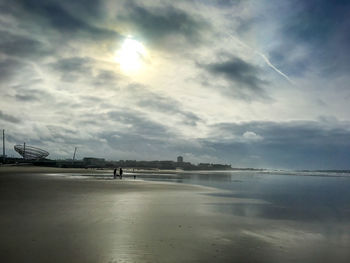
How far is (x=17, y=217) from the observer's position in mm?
14375

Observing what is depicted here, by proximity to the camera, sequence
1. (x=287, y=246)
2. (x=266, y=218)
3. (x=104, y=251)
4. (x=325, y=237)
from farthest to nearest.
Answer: (x=266, y=218)
(x=325, y=237)
(x=287, y=246)
(x=104, y=251)

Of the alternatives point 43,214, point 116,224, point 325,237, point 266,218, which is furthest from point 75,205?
point 325,237

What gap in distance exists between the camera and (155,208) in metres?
19.1

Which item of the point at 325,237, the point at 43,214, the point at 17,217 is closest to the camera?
the point at 325,237

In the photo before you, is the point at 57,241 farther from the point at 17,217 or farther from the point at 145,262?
the point at 17,217

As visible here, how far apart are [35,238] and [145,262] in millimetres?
5282

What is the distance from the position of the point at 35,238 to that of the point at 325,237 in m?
13.7

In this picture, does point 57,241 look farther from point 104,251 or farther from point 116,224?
point 116,224

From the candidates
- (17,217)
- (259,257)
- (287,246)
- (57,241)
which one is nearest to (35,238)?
(57,241)

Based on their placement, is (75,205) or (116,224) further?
(75,205)

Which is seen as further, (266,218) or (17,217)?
(266,218)

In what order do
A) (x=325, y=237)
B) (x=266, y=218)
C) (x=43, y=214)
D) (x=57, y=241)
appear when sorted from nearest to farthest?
1. (x=57, y=241)
2. (x=325, y=237)
3. (x=43, y=214)
4. (x=266, y=218)

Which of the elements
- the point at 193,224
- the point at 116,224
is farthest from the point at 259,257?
the point at 116,224

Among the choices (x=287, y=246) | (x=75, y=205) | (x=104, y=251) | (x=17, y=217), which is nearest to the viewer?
(x=104, y=251)
